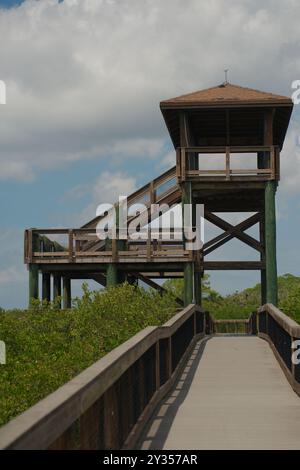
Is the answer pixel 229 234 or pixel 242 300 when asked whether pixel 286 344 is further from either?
pixel 242 300

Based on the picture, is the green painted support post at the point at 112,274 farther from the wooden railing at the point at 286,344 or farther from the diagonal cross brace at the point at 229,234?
the wooden railing at the point at 286,344

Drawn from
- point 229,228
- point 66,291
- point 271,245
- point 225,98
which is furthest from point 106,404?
point 66,291

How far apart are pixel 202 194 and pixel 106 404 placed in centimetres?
2587

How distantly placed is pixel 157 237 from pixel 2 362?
1351 cm

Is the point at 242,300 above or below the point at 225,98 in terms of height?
below

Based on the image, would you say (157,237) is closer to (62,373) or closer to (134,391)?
(62,373)

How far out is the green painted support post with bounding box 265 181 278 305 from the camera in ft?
101

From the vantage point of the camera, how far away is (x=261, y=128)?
3453 centimetres

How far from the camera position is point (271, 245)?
3152cm

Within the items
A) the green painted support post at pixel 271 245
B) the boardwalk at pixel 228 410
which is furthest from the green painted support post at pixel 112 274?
the boardwalk at pixel 228 410

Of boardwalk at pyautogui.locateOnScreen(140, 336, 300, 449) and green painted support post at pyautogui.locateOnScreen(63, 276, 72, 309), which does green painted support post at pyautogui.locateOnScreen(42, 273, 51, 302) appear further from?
boardwalk at pyautogui.locateOnScreen(140, 336, 300, 449)

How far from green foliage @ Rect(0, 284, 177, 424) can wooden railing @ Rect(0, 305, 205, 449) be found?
4913mm

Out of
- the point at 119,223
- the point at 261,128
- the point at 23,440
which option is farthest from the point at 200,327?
the point at 23,440

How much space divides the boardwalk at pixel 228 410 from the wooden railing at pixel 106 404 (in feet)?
0.91
